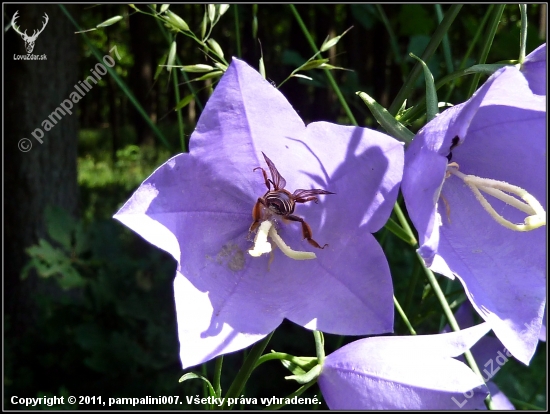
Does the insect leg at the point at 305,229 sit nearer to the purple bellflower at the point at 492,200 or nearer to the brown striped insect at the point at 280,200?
the brown striped insect at the point at 280,200

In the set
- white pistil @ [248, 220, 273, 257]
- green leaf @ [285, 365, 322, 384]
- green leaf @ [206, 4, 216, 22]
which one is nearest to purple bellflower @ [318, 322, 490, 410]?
green leaf @ [285, 365, 322, 384]

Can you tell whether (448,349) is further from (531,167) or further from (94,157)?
(94,157)

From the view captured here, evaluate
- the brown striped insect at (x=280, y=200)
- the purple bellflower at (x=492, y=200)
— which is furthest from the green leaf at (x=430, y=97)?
the brown striped insect at (x=280, y=200)

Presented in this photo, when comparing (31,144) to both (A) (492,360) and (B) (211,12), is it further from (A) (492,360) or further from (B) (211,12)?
(A) (492,360)

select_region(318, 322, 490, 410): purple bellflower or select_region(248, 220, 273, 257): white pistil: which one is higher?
select_region(248, 220, 273, 257): white pistil

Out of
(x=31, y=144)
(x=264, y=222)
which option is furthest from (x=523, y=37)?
(x=31, y=144)

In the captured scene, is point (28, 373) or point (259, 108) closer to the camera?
point (259, 108)

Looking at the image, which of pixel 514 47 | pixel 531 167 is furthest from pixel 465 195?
pixel 514 47

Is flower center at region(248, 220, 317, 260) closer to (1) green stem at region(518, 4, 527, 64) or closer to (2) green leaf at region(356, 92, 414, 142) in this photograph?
(2) green leaf at region(356, 92, 414, 142)
